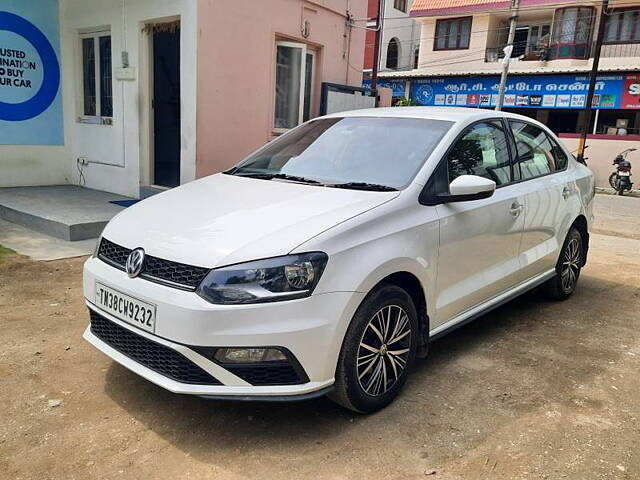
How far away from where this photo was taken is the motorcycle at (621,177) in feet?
57.2

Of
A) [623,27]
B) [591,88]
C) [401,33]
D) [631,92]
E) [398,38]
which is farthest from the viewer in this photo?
[401,33]

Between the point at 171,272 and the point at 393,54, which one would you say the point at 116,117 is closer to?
the point at 171,272

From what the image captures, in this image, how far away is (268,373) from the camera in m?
2.56

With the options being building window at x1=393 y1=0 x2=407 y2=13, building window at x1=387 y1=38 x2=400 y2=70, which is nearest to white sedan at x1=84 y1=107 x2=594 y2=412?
building window at x1=387 y1=38 x2=400 y2=70

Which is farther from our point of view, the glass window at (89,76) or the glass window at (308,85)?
the glass window at (308,85)

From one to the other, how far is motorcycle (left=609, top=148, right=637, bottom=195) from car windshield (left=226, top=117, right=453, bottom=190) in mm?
16224

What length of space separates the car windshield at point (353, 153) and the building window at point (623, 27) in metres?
23.2

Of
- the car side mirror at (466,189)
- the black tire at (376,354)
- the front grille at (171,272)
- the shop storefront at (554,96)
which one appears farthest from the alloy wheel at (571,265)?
the shop storefront at (554,96)

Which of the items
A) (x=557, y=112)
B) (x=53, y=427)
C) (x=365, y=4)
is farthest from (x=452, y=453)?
(x=557, y=112)

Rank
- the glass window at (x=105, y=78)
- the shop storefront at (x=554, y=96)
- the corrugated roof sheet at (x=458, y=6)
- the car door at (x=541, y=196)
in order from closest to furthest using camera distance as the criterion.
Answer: the car door at (x=541, y=196)
the glass window at (x=105, y=78)
the shop storefront at (x=554, y=96)
the corrugated roof sheet at (x=458, y=6)

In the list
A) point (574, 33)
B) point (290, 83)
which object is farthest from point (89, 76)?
point (574, 33)

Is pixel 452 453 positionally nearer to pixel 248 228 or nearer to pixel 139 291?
pixel 248 228

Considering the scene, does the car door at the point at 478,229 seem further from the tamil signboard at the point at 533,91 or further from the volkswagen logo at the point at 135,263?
the tamil signboard at the point at 533,91

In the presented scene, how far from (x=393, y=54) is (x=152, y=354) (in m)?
35.0
